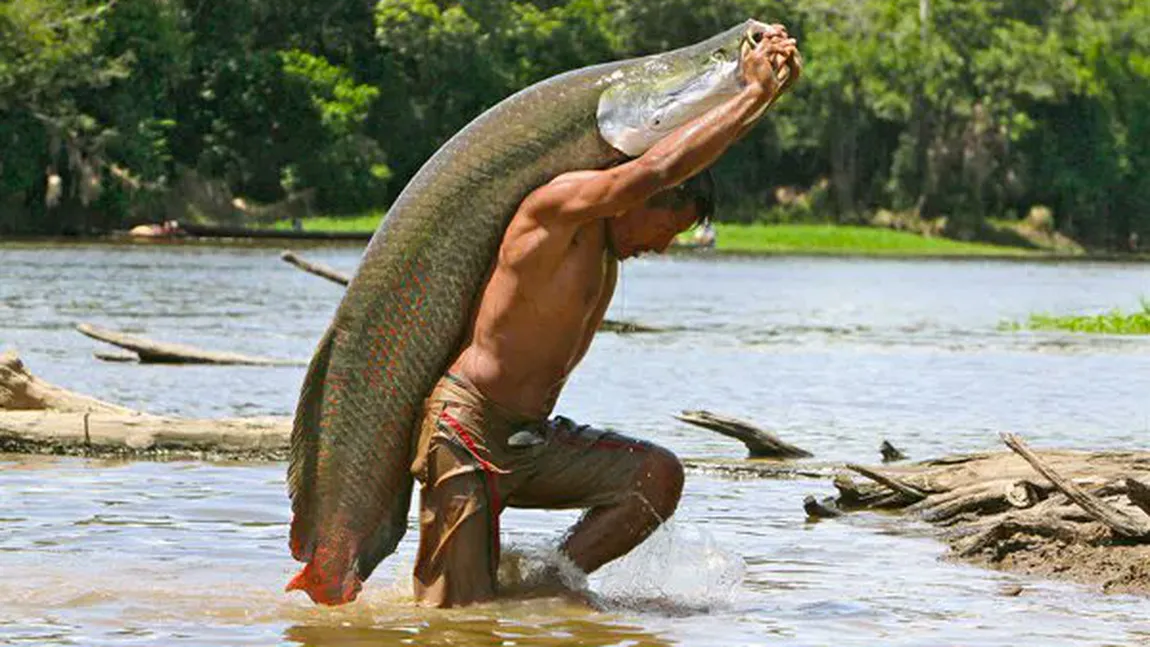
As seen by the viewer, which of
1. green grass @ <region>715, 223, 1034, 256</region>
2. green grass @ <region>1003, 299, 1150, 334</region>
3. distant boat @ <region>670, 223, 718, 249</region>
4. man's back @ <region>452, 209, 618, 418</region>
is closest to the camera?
man's back @ <region>452, 209, 618, 418</region>

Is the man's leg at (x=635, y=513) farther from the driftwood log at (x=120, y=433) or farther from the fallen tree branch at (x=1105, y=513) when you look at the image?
the driftwood log at (x=120, y=433)

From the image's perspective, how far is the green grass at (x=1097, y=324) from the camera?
31.2 meters

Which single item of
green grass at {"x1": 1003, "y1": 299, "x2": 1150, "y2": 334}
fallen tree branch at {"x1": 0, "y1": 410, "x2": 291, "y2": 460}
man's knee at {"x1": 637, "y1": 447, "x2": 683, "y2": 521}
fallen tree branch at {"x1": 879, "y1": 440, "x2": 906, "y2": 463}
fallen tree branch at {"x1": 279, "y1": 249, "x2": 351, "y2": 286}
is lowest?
green grass at {"x1": 1003, "y1": 299, "x2": 1150, "y2": 334}

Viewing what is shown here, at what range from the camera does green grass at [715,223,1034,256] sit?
7475cm

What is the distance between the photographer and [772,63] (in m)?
7.54

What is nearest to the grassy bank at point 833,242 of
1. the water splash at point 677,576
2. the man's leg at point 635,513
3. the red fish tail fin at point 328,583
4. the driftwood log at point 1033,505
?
the driftwood log at point 1033,505

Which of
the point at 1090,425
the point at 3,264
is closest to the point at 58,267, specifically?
the point at 3,264

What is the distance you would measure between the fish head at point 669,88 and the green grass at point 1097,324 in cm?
2423

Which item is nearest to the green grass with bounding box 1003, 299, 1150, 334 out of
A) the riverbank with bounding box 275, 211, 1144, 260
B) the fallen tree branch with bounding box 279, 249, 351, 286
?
the fallen tree branch with bounding box 279, 249, 351, 286

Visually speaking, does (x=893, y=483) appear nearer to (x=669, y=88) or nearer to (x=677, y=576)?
(x=677, y=576)

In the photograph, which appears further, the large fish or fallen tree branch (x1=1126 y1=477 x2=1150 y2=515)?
fallen tree branch (x1=1126 y1=477 x2=1150 y2=515)

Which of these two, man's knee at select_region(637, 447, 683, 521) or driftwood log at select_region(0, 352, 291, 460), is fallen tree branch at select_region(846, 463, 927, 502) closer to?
driftwood log at select_region(0, 352, 291, 460)

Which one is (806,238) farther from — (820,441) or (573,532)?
(573,532)

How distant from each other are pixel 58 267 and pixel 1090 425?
2949cm
